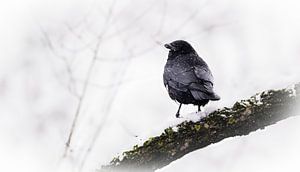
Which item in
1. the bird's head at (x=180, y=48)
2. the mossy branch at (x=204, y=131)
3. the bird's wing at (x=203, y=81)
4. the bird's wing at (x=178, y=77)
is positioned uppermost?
the bird's head at (x=180, y=48)

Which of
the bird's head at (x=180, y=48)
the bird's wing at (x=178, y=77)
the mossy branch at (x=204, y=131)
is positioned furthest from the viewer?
the bird's head at (x=180, y=48)

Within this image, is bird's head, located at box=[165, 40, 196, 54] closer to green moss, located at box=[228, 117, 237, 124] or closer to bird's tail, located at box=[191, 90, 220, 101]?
bird's tail, located at box=[191, 90, 220, 101]

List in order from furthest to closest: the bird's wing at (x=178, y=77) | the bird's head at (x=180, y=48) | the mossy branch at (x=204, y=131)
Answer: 1. the bird's head at (x=180, y=48)
2. the bird's wing at (x=178, y=77)
3. the mossy branch at (x=204, y=131)

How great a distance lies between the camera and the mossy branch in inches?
39.3

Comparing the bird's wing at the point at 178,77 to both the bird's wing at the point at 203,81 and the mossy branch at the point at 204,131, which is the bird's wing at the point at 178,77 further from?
the mossy branch at the point at 204,131

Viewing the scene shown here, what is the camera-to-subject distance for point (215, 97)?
1046 millimetres

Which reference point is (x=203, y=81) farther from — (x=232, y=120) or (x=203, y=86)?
(x=232, y=120)

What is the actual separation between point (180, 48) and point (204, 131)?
1.02ft

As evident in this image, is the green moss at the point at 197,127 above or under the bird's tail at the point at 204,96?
under

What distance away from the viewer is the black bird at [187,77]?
3.56 feet

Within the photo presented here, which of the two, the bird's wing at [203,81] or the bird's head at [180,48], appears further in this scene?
the bird's head at [180,48]

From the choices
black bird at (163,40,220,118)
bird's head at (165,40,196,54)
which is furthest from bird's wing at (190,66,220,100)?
bird's head at (165,40,196,54)

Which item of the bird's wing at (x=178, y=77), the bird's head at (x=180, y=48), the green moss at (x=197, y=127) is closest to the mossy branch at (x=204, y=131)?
the green moss at (x=197, y=127)

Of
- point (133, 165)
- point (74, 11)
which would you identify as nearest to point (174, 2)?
point (74, 11)
